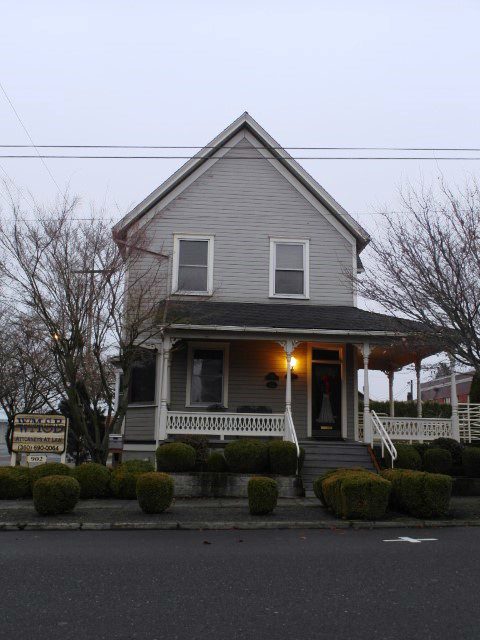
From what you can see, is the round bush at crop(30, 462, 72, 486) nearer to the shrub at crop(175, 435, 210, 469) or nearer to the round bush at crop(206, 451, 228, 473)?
the shrub at crop(175, 435, 210, 469)

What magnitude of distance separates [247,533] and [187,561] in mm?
2618

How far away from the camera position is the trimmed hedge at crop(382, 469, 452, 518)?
34.6 ft

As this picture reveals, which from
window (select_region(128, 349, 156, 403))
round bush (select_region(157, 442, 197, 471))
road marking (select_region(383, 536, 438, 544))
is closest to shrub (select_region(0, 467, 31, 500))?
round bush (select_region(157, 442, 197, 471))

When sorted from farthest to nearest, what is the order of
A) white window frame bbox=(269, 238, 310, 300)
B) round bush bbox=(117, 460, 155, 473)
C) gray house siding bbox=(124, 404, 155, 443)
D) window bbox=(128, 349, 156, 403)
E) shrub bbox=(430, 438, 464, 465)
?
white window frame bbox=(269, 238, 310, 300)
window bbox=(128, 349, 156, 403)
gray house siding bbox=(124, 404, 155, 443)
shrub bbox=(430, 438, 464, 465)
round bush bbox=(117, 460, 155, 473)

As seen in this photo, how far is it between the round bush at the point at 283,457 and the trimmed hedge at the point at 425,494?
3.15m

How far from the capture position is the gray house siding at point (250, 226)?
1788 cm

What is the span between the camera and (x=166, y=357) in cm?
1548

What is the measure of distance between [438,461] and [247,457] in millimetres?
4465

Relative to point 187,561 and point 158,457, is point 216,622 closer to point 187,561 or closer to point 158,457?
point 187,561

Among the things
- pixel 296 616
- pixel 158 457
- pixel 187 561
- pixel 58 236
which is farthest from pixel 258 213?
pixel 296 616

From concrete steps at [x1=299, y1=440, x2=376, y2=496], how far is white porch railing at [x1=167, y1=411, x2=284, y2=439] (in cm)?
88

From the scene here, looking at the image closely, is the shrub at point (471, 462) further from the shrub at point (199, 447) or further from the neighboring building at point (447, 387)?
the neighboring building at point (447, 387)

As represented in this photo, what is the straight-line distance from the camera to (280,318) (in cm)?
1630

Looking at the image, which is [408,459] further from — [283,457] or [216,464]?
[216,464]
